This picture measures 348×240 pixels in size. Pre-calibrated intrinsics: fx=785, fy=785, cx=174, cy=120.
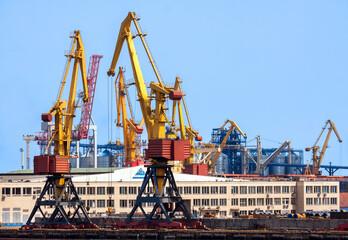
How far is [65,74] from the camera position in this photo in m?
122

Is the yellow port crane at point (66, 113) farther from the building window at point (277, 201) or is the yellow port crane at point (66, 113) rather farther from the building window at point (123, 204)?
the building window at point (277, 201)

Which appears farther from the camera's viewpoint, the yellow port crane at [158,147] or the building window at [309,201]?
the building window at [309,201]

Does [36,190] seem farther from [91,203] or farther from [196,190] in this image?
[196,190]

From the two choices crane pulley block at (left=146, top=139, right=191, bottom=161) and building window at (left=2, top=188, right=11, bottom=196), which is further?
building window at (left=2, top=188, right=11, bottom=196)

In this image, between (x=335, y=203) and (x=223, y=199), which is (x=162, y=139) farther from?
(x=335, y=203)

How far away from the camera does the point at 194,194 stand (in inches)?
6245

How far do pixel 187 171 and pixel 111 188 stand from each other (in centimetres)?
3366

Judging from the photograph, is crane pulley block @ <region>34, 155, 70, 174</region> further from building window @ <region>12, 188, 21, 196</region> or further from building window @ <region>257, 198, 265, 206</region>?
building window @ <region>257, 198, 265, 206</region>

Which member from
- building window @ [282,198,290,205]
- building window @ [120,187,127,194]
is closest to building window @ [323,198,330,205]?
building window @ [282,198,290,205]

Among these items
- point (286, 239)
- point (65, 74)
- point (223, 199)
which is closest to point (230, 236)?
point (286, 239)

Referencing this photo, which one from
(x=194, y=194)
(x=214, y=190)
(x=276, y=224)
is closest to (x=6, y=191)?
(x=194, y=194)

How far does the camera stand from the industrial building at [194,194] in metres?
142

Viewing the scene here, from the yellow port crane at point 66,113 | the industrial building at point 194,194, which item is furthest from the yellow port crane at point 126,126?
the yellow port crane at point 66,113

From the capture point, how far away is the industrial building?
142 m
